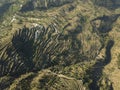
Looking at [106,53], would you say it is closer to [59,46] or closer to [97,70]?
[97,70]

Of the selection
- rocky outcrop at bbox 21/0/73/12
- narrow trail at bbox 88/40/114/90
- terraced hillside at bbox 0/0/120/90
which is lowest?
narrow trail at bbox 88/40/114/90

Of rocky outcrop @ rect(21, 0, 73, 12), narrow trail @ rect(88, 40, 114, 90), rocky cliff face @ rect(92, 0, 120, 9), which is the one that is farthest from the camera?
rocky cliff face @ rect(92, 0, 120, 9)

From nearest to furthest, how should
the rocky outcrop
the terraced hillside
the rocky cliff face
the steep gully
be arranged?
1. the terraced hillside
2. the steep gully
3. the rocky outcrop
4. the rocky cliff face

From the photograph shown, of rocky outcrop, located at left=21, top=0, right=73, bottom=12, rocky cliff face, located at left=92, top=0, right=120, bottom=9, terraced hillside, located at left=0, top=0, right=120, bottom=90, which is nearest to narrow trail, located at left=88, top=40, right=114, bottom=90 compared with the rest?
terraced hillside, located at left=0, top=0, right=120, bottom=90

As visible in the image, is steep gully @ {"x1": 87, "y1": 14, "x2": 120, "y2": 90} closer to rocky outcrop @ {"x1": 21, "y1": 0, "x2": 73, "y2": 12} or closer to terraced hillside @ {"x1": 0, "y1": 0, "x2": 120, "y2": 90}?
terraced hillside @ {"x1": 0, "y1": 0, "x2": 120, "y2": 90}

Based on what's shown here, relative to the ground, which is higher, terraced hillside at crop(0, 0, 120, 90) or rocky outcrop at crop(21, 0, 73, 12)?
rocky outcrop at crop(21, 0, 73, 12)

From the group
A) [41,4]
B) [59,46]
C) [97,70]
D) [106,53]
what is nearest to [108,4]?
[41,4]

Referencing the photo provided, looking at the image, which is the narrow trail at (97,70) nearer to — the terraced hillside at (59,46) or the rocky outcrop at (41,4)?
the terraced hillside at (59,46)

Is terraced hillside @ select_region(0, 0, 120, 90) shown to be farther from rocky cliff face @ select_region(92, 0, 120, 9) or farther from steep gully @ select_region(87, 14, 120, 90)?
rocky cliff face @ select_region(92, 0, 120, 9)

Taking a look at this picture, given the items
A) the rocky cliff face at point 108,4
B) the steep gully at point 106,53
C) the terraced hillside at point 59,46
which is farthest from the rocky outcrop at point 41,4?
the steep gully at point 106,53

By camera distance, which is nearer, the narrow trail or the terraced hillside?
the terraced hillside
